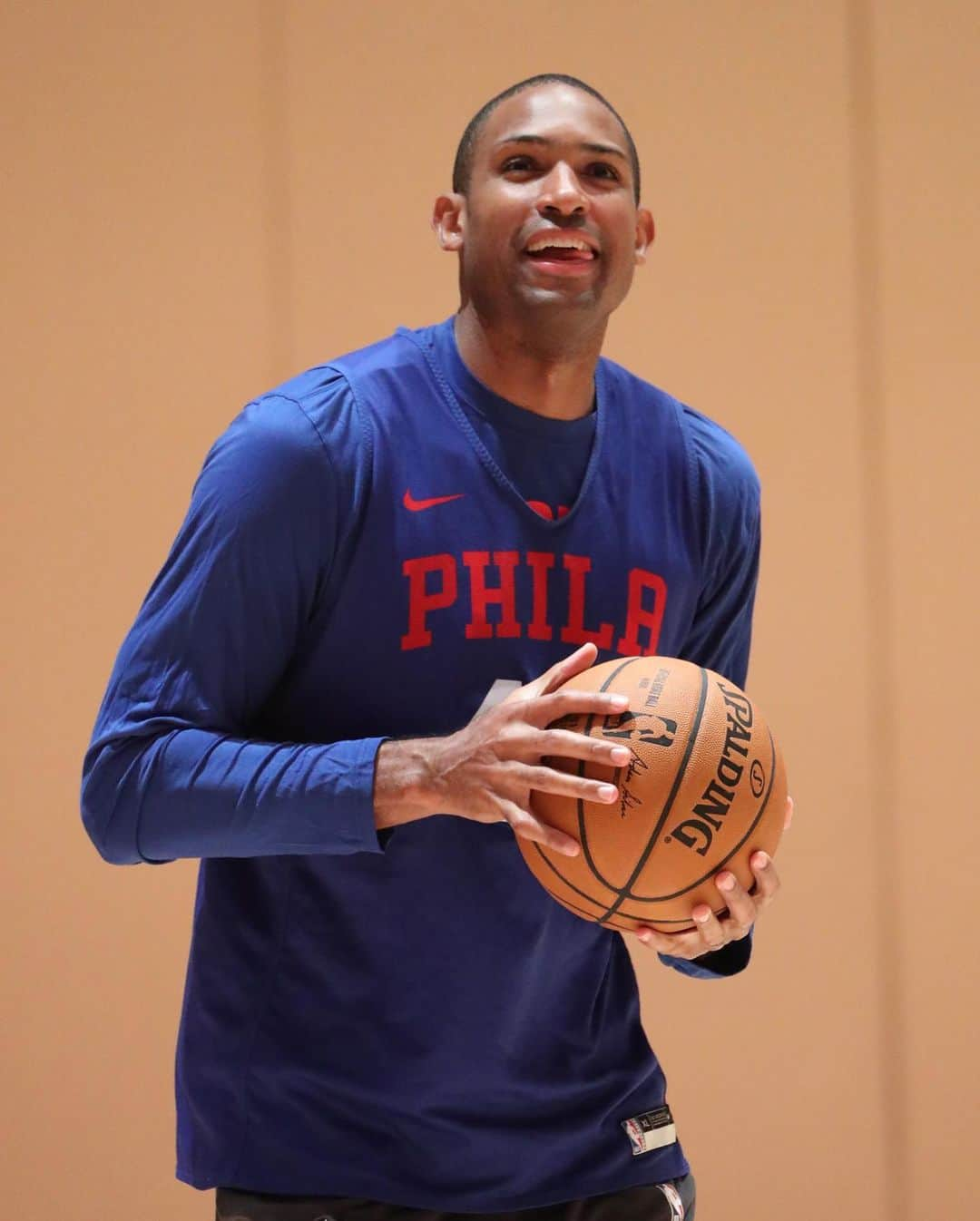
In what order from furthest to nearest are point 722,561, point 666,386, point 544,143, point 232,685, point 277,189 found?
point 666,386
point 277,189
point 722,561
point 544,143
point 232,685

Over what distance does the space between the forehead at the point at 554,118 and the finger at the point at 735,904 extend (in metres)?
0.85

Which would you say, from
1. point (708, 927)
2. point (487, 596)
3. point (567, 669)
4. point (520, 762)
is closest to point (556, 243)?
point (487, 596)

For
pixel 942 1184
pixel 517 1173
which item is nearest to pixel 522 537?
pixel 517 1173

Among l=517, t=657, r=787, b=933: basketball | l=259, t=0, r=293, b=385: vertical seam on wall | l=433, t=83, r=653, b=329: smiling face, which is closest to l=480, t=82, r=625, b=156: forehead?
l=433, t=83, r=653, b=329: smiling face

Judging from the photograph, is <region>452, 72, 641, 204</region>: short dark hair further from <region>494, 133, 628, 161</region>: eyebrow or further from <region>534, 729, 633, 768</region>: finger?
<region>534, 729, 633, 768</region>: finger

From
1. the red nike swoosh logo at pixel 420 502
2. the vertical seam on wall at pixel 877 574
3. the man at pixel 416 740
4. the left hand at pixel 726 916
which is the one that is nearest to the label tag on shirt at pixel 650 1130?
the man at pixel 416 740

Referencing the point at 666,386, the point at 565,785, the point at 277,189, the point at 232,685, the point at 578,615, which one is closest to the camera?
the point at 565,785

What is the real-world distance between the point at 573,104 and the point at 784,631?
1885mm

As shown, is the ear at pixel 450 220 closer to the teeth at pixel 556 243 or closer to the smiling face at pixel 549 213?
the smiling face at pixel 549 213

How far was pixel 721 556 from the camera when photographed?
195 centimetres

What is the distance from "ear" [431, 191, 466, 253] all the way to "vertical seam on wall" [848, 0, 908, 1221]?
187cm

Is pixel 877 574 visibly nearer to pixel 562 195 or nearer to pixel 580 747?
pixel 562 195

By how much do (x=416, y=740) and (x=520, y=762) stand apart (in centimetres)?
13

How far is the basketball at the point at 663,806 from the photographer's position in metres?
1.50
